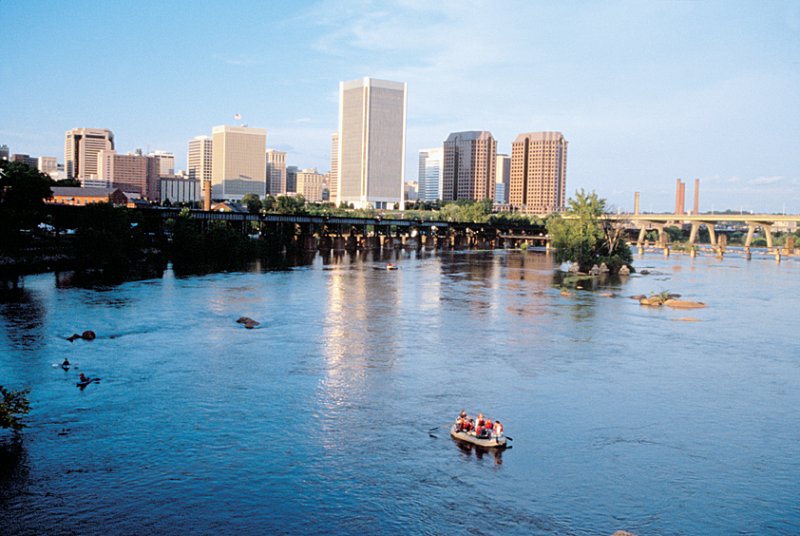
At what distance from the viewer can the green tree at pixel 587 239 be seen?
14138cm

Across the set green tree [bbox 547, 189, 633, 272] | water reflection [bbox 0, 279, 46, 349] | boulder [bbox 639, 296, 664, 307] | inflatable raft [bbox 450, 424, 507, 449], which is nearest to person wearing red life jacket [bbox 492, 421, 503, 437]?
inflatable raft [bbox 450, 424, 507, 449]

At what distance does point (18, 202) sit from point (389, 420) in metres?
102

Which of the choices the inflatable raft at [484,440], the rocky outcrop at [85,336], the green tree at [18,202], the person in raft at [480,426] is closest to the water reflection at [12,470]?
the inflatable raft at [484,440]

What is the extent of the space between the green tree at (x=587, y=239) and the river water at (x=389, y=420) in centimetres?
5803

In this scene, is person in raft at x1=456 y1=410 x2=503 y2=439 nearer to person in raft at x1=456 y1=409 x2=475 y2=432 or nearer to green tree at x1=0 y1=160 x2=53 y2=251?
person in raft at x1=456 y1=409 x2=475 y2=432

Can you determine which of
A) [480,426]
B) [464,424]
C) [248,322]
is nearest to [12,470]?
[464,424]

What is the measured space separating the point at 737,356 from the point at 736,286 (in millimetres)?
64440

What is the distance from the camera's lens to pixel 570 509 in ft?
104

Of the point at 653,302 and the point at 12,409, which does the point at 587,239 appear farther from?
the point at 12,409

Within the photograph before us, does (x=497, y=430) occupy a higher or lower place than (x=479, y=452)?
higher

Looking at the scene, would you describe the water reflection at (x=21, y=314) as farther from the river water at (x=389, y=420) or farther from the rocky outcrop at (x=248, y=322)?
the rocky outcrop at (x=248, y=322)

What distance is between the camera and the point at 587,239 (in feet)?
464

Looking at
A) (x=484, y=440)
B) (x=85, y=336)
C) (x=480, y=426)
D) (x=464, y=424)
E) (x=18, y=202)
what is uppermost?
(x=18, y=202)

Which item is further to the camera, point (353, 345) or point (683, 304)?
point (683, 304)
